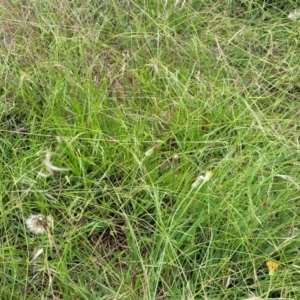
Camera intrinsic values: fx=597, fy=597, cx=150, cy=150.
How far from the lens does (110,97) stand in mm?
1850

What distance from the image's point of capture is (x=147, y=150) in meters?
1.67

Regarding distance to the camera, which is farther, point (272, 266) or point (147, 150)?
point (147, 150)

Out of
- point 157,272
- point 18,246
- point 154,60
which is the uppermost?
point 154,60

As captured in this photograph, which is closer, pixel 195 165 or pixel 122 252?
pixel 122 252

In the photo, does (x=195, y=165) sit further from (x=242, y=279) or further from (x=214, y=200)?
(x=242, y=279)

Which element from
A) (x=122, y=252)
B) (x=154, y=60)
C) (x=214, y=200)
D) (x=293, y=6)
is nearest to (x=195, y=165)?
(x=214, y=200)

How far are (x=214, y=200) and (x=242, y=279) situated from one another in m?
0.21

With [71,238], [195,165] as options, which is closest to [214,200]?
[195,165]

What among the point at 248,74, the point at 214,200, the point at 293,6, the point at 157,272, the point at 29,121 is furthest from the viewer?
the point at 293,6

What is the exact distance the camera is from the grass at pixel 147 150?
145 centimetres

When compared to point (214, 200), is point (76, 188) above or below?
below

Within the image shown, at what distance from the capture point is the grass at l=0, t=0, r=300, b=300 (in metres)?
1.45

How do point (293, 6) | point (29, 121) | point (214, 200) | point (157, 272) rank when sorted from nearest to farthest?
point (157, 272), point (214, 200), point (29, 121), point (293, 6)

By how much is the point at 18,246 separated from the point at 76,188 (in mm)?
223
